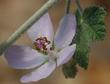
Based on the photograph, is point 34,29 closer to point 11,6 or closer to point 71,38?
point 71,38

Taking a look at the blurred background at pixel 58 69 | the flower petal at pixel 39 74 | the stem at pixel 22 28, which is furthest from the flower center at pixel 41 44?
the blurred background at pixel 58 69

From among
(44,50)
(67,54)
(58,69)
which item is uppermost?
(67,54)

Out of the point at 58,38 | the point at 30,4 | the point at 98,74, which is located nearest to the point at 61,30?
the point at 58,38

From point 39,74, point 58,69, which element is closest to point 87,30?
point 39,74

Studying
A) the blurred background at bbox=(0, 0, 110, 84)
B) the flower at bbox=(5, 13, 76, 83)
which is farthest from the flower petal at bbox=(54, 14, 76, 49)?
the blurred background at bbox=(0, 0, 110, 84)

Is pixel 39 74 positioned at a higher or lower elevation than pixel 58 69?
higher

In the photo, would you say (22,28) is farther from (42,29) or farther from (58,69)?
(58,69)
